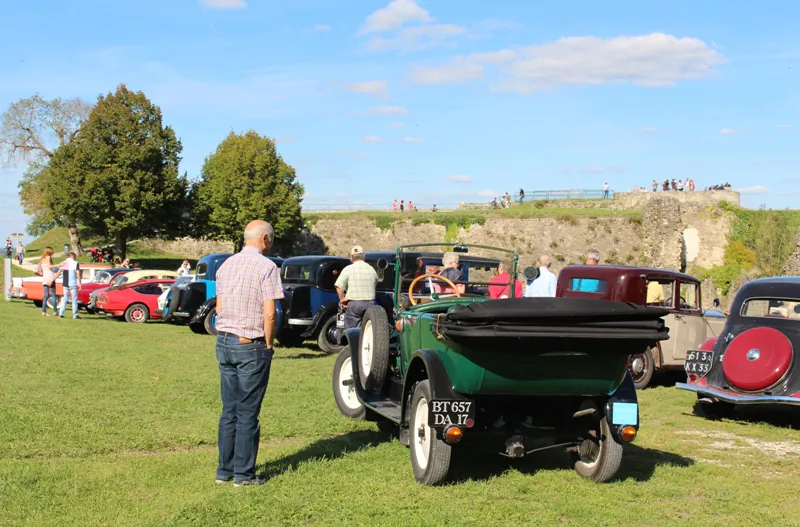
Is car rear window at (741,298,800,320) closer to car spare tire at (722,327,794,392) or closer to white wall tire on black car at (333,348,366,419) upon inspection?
car spare tire at (722,327,794,392)

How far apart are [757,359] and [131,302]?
56.0ft

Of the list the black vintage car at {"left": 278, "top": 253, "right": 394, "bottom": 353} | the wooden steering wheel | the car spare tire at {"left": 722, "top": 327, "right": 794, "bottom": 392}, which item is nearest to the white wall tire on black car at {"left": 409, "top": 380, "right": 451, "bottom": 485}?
the wooden steering wheel

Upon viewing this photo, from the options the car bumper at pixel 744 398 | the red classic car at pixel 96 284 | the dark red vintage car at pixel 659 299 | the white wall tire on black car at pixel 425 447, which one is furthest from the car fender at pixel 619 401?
the red classic car at pixel 96 284

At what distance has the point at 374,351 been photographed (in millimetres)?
7020

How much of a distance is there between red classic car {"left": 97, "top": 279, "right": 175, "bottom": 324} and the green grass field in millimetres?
11722

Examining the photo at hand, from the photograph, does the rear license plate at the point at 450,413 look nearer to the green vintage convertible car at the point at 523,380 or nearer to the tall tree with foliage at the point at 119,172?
the green vintage convertible car at the point at 523,380

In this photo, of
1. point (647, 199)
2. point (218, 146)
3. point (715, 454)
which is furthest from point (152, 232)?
point (715, 454)

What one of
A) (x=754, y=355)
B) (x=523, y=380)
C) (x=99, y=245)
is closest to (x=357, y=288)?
(x=754, y=355)

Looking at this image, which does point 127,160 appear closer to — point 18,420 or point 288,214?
point 288,214

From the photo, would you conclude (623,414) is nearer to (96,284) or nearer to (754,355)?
(754,355)

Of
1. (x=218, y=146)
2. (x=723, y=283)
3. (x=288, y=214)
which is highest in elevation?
(x=218, y=146)

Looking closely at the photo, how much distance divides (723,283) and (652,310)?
47.9 meters

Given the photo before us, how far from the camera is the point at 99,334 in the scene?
16484mm

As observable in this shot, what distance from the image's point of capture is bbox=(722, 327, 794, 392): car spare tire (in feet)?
27.6
